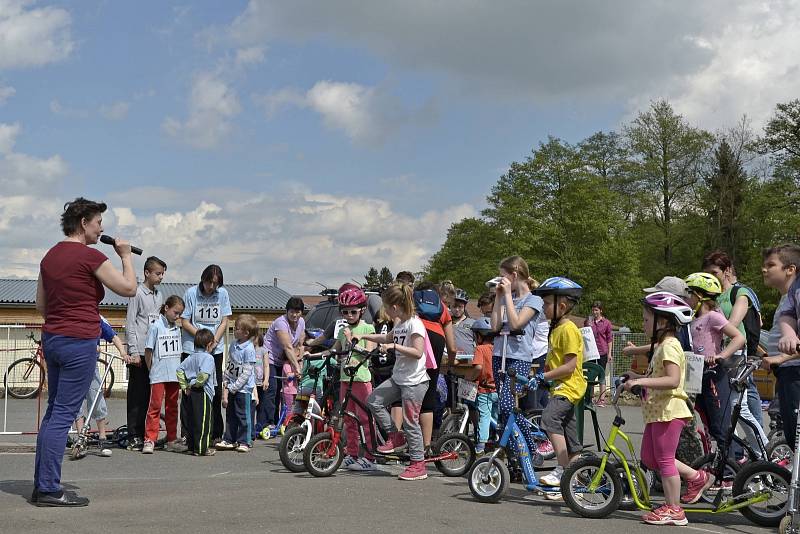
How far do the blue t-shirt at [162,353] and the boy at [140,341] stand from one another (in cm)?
14

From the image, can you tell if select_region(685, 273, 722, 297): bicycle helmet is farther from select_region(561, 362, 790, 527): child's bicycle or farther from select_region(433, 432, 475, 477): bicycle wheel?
select_region(433, 432, 475, 477): bicycle wheel

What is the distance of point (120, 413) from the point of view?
55.2 ft

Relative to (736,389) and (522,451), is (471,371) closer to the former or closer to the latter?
(522,451)

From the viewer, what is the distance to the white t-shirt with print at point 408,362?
837cm

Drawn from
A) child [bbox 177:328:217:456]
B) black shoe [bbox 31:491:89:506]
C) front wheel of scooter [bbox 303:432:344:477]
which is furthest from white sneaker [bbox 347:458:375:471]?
black shoe [bbox 31:491:89:506]

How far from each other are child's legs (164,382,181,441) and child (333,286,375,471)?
101 inches

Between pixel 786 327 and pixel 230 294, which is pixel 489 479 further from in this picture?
pixel 230 294

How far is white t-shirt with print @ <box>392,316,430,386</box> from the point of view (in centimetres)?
837

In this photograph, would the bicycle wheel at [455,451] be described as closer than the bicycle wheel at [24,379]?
Yes

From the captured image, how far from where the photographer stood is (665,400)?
662 centimetres

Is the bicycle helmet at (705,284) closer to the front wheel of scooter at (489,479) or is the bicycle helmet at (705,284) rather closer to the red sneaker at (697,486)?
the red sneaker at (697,486)

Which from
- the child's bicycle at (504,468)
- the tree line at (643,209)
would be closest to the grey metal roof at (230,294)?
the tree line at (643,209)

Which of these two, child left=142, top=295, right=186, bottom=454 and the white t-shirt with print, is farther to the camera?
child left=142, top=295, right=186, bottom=454

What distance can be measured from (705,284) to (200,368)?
223 inches
